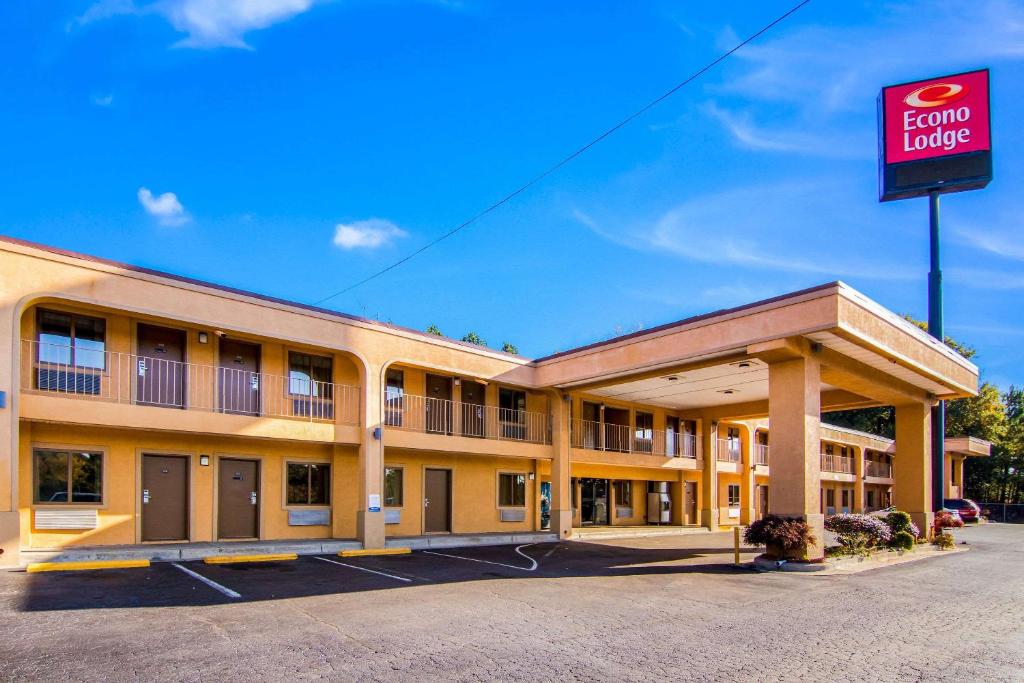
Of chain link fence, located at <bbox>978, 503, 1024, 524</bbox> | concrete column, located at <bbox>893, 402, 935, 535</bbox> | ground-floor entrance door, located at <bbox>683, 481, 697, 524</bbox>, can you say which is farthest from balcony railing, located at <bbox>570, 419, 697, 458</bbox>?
chain link fence, located at <bbox>978, 503, 1024, 524</bbox>

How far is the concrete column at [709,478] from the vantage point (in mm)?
28406

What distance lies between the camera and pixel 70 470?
1468cm

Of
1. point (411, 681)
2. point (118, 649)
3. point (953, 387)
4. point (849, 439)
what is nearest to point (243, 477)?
point (118, 649)

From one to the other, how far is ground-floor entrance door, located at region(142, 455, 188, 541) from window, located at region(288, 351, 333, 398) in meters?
3.05

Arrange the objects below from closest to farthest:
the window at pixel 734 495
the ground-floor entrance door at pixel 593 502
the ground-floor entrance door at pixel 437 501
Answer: the ground-floor entrance door at pixel 437 501 < the ground-floor entrance door at pixel 593 502 < the window at pixel 734 495

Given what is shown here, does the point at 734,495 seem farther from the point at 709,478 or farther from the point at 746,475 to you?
the point at 709,478

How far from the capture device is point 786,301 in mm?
15375

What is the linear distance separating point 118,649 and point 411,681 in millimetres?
3081

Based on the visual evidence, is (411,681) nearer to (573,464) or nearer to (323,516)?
(323,516)

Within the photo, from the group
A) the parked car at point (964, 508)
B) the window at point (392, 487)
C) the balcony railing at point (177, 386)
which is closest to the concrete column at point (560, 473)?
the window at point (392, 487)

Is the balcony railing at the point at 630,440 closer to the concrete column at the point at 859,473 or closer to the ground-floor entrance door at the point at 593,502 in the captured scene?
the ground-floor entrance door at the point at 593,502

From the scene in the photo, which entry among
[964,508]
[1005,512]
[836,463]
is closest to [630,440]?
[836,463]

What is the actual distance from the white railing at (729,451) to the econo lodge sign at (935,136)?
11358mm

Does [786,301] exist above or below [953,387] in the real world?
above
